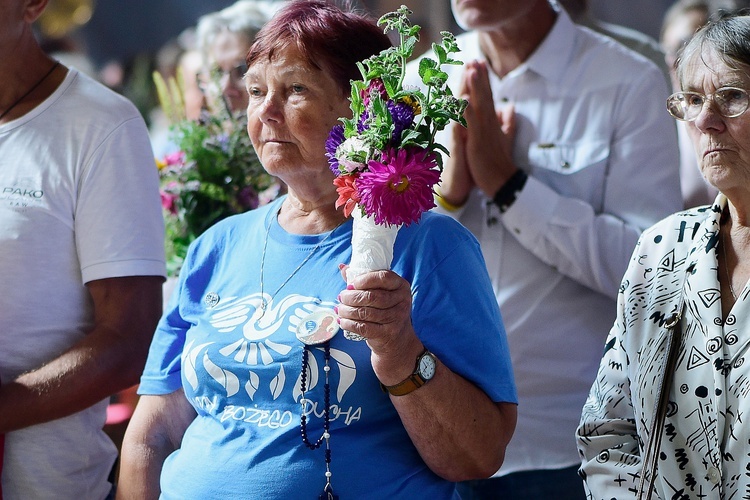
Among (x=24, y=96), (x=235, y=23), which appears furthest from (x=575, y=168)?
(x=235, y=23)

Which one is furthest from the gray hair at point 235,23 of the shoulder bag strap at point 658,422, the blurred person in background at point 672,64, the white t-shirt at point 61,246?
the shoulder bag strap at point 658,422

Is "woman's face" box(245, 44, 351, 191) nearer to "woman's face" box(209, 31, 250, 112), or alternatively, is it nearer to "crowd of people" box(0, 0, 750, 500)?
"crowd of people" box(0, 0, 750, 500)

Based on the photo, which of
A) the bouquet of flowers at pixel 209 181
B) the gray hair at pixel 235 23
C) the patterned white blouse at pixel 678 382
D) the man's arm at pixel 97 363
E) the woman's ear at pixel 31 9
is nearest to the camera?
the patterned white blouse at pixel 678 382

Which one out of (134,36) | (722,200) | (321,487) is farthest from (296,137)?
(134,36)

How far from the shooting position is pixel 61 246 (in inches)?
95.7

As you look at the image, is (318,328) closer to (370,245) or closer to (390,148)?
(370,245)

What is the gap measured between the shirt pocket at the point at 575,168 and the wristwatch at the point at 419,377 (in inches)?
45.5

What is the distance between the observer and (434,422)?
181cm

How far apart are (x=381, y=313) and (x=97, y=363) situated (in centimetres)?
102

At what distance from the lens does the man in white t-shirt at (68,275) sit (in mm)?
2379

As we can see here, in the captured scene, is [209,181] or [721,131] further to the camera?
[209,181]

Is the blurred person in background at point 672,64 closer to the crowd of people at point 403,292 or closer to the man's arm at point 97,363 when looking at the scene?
the crowd of people at point 403,292

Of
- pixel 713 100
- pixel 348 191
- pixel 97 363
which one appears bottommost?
pixel 97 363

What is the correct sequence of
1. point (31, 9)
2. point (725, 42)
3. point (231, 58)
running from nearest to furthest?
1. point (725, 42)
2. point (31, 9)
3. point (231, 58)
